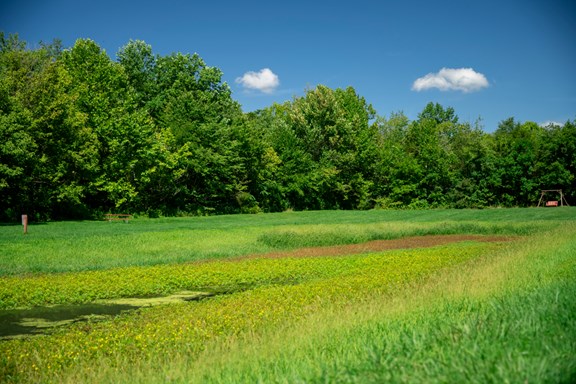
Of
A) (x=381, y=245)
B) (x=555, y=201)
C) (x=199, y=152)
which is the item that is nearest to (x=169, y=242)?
(x=381, y=245)

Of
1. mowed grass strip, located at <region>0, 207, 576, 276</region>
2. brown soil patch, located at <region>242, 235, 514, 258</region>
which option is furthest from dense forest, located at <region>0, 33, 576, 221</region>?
brown soil patch, located at <region>242, 235, 514, 258</region>

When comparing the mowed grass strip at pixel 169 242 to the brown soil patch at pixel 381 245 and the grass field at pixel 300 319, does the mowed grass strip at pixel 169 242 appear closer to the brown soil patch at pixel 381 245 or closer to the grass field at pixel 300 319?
the grass field at pixel 300 319

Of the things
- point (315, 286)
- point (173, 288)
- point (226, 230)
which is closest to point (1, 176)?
point (226, 230)

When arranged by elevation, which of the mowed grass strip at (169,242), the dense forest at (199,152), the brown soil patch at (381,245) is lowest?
the brown soil patch at (381,245)

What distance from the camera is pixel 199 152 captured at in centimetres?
5947

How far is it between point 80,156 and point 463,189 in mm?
57462

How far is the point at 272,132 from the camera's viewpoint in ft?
246

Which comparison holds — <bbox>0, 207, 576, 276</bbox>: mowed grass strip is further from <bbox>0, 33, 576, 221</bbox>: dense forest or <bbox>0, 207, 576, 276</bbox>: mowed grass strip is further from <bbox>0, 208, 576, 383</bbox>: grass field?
<bbox>0, 33, 576, 221</bbox>: dense forest

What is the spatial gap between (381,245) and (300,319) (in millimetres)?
20697

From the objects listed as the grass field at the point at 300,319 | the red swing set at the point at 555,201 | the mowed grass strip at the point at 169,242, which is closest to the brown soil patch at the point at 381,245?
the grass field at the point at 300,319

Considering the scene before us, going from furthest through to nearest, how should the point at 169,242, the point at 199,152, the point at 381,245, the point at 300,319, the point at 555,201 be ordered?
the point at 555,201 → the point at 199,152 → the point at 381,245 → the point at 169,242 → the point at 300,319

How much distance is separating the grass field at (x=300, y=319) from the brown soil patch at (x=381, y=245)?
135 centimetres

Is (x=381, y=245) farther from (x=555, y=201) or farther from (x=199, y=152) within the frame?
(x=555, y=201)

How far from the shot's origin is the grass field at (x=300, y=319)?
5453 mm
